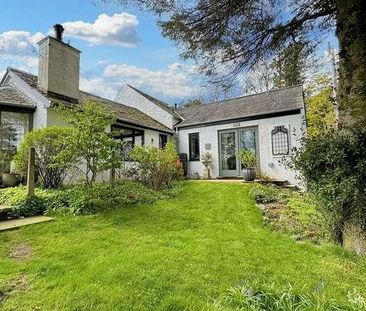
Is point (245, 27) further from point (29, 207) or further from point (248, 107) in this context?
point (248, 107)

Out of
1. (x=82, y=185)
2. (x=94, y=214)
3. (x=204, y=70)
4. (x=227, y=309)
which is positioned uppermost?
(x=204, y=70)

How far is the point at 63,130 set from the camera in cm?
876

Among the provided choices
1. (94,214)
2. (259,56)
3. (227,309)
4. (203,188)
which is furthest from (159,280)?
(203,188)

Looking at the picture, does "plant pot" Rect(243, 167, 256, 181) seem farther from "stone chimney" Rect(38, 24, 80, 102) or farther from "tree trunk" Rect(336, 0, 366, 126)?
"stone chimney" Rect(38, 24, 80, 102)

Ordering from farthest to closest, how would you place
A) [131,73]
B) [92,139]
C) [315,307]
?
[131,73]
[92,139]
[315,307]

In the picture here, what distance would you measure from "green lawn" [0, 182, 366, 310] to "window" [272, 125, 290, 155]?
746cm

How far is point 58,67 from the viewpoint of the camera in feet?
36.4

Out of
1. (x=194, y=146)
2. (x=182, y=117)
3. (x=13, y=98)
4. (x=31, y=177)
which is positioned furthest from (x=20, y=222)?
(x=182, y=117)

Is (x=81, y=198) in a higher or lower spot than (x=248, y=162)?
lower

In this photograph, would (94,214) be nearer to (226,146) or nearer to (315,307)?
(315,307)

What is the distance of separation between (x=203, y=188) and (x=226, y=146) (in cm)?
486

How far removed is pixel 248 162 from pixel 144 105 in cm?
826

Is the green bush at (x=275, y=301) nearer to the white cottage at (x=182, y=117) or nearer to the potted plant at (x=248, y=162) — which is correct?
the white cottage at (x=182, y=117)

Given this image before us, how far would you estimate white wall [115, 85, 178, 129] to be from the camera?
688 inches
